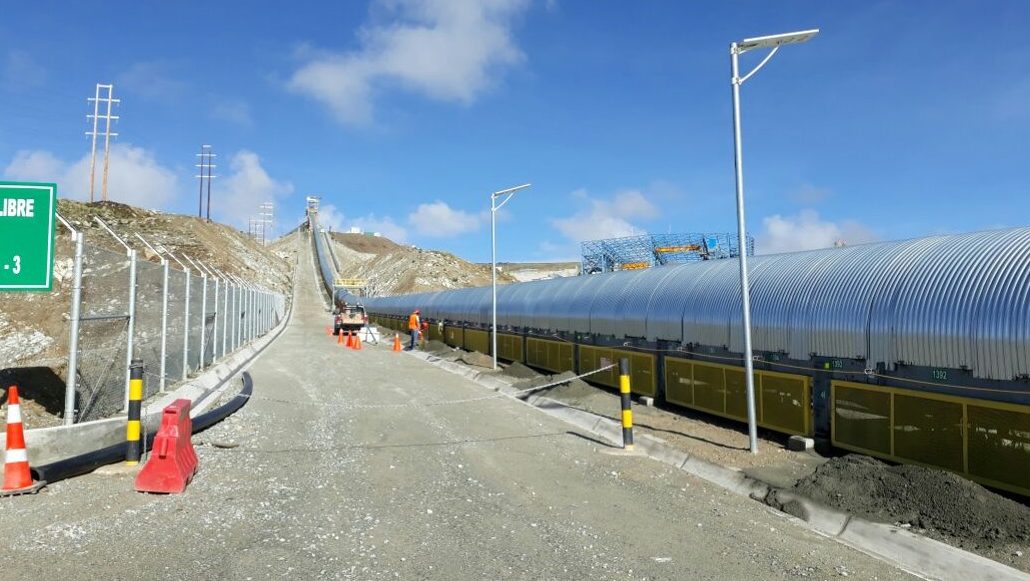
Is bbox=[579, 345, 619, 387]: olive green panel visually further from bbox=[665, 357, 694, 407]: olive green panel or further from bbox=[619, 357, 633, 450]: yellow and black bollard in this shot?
bbox=[619, 357, 633, 450]: yellow and black bollard

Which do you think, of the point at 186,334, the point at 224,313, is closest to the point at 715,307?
the point at 186,334

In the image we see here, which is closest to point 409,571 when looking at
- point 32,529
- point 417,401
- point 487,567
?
point 487,567

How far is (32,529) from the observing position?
572 cm

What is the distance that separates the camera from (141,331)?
12250 mm

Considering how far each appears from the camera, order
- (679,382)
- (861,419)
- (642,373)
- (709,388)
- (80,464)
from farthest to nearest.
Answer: (642,373)
(679,382)
(709,388)
(861,419)
(80,464)

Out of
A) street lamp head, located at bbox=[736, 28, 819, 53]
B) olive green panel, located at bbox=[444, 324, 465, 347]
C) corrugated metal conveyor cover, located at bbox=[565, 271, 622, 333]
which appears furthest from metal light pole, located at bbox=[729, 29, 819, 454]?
olive green panel, located at bbox=[444, 324, 465, 347]

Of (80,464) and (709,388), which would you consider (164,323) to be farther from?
(709,388)

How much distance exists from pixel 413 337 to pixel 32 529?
27.0 m

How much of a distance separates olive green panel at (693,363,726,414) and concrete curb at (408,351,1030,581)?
200cm

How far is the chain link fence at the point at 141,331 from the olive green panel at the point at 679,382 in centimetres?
952

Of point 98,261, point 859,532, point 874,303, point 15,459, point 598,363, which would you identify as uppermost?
point 98,261

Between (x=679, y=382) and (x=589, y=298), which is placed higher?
(x=589, y=298)

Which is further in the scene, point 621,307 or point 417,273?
point 417,273

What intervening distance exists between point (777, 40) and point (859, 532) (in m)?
6.51
